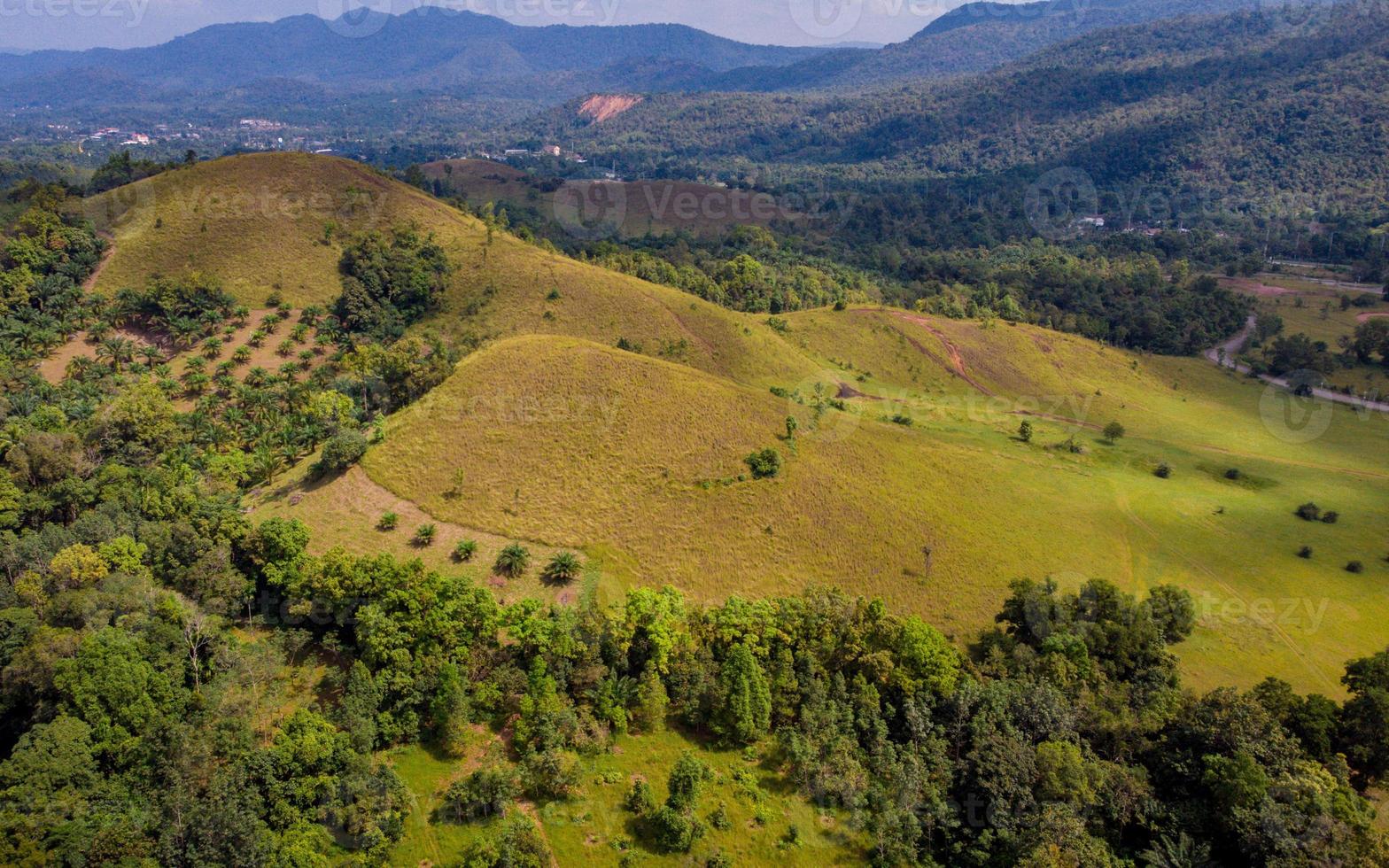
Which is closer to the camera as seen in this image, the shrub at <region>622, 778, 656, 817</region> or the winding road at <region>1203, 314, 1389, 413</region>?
the shrub at <region>622, 778, 656, 817</region>

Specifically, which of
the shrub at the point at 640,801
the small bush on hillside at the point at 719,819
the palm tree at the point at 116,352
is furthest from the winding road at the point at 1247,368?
the palm tree at the point at 116,352

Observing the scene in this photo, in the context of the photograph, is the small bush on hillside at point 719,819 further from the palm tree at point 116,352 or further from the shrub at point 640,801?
the palm tree at point 116,352

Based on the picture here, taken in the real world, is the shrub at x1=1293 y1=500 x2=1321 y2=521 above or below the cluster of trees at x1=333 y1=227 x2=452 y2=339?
below

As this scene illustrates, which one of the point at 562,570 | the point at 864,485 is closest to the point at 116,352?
the point at 562,570

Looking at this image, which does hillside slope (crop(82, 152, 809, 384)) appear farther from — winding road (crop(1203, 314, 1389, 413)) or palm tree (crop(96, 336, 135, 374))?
winding road (crop(1203, 314, 1389, 413))

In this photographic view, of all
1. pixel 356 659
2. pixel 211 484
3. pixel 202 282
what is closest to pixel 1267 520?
pixel 356 659

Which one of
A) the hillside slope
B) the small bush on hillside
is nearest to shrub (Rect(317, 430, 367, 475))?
the hillside slope

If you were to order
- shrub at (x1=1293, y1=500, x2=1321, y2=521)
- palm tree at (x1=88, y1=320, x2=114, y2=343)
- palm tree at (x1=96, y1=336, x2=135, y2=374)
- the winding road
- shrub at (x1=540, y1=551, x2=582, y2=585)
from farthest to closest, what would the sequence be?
the winding road → palm tree at (x1=88, y1=320, x2=114, y2=343) → palm tree at (x1=96, y1=336, x2=135, y2=374) → shrub at (x1=1293, y1=500, x2=1321, y2=521) → shrub at (x1=540, y1=551, x2=582, y2=585)
